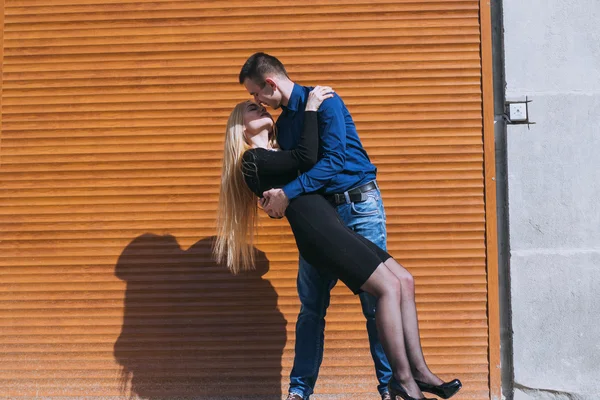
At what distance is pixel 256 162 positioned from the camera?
3.77 m

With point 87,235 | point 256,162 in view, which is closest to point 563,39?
point 256,162

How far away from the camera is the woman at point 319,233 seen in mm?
3438

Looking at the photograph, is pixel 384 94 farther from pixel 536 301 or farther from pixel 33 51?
pixel 33 51

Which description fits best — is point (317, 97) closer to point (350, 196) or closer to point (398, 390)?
point (350, 196)

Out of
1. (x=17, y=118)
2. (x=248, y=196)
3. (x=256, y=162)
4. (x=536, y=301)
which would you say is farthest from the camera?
(x=17, y=118)

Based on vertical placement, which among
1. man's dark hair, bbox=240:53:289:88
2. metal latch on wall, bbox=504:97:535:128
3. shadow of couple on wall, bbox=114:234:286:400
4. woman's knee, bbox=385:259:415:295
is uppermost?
man's dark hair, bbox=240:53:289:88

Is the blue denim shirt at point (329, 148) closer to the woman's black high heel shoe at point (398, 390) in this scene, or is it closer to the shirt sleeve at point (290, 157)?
the shirt sleeve at point (290, 157)

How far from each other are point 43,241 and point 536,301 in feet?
10.6

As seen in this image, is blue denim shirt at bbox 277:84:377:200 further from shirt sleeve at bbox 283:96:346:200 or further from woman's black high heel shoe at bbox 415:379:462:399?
woman's black high heel shoe at bbox 415:379:462:399

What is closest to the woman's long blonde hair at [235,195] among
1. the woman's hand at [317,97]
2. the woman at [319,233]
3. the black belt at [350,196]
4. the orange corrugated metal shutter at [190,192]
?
the woman at [319,233]

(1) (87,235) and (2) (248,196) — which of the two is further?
(1) (87,235)

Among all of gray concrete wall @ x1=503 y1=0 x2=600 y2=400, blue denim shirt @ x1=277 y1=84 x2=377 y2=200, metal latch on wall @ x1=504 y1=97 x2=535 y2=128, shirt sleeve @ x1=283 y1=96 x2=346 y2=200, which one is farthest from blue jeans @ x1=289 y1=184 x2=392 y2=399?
metal latch on wall @ x1=504 y1=97 x2=535 y2=128

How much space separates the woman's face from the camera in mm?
3973

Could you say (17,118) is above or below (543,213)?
above
